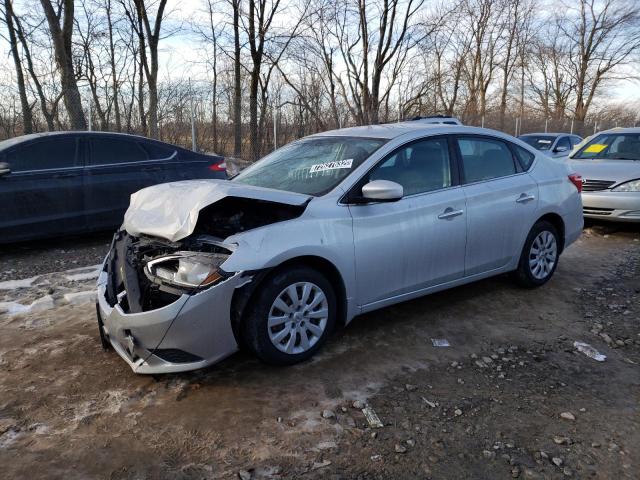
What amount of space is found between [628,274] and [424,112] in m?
19.8

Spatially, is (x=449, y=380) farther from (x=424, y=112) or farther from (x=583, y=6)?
(x=583, y=6)

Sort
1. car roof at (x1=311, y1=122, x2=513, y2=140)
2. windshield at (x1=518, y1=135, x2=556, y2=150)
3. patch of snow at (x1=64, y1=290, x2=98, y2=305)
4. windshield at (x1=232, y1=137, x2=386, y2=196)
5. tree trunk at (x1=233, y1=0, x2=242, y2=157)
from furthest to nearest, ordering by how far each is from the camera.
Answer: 1. tree trunk at (x1=233, y1=0, x2=242, y2=157)
2. windshield at (x1=518, y1=135, x2=556, y2=150)
3. patch of snow at (x1=64, y1=290, x2=98, y2=305)
4. car roof at (x1=311, y1=122, x2=513, y2=140)
5. windshield at (x1=232, y1=137, x2=386, y2=196)

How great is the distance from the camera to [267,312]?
10.2ft

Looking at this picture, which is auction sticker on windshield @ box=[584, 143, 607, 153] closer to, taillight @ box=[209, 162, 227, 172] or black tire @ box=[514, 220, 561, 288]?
black tire @ box=[514, 220, 561, 288]

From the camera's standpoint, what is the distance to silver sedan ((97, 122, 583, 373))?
9.73ft

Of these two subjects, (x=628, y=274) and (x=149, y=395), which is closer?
(x=149, y=395)

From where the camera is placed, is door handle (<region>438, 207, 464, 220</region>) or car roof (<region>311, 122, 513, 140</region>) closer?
door handle (<region>438, 207, 464, 220</region>)

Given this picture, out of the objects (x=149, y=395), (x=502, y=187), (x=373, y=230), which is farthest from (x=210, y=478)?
(x=502, y=187)

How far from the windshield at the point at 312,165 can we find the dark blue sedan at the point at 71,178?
9.36 ft

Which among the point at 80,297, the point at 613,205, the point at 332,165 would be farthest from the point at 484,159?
the point at 613,205

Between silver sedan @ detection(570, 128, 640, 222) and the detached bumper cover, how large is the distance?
6.45 m

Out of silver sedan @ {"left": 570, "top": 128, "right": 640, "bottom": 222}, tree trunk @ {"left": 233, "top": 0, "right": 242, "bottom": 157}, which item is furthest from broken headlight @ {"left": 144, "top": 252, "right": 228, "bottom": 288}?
tree trunk @ {"left": 233, "top": 0, "right": 242, "bottom": 157}

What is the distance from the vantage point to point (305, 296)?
325cm

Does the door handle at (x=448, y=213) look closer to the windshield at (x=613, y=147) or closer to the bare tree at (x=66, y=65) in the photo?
the windshield at (x=613, y=147)
